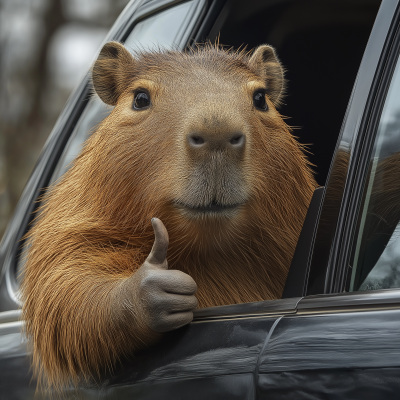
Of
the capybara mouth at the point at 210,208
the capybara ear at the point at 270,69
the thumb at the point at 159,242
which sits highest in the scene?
the capybara ear at the point at 270,69

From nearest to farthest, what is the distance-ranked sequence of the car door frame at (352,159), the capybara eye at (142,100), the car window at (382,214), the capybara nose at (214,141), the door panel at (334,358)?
the door panel at (334,358) < the car window at (382,214) < the car door frame at (352,159) < the capybara nose at (214,141) < the capybara eye at (142,100)

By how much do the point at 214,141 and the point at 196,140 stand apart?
59 mm

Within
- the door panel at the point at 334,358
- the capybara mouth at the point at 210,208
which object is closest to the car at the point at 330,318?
the door panel at the point at 334,358

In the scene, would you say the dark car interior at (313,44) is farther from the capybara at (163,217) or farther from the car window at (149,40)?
the capybara at (163,217)

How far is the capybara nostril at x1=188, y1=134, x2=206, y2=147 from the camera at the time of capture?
1598 mm

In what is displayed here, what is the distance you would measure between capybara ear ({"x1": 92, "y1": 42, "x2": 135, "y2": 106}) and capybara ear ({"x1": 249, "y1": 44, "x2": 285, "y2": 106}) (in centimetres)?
49

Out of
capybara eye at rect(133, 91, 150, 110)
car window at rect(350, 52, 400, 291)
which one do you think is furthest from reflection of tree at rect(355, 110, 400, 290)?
capybara eye at rect(133, 91, 150, 110)

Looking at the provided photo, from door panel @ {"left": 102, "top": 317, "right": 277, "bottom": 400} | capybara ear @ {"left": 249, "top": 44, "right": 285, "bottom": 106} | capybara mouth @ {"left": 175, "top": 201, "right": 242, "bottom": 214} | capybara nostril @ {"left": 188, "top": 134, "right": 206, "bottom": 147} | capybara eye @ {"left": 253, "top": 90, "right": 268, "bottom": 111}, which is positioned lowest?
door panel @ {"left": 102, "top": 317, "right": 277, "bottom": 400}

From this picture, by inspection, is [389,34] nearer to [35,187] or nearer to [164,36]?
[164,36]

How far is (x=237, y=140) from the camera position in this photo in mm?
1634

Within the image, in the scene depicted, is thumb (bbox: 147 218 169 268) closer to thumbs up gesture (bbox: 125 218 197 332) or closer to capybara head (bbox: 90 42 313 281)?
thumbs up gesture (bbox: 125 218 197 332)

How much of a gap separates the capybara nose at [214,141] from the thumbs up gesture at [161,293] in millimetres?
278

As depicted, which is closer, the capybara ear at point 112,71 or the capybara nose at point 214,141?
the capybara nose at point 214,141

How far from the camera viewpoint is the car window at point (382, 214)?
1179mm
